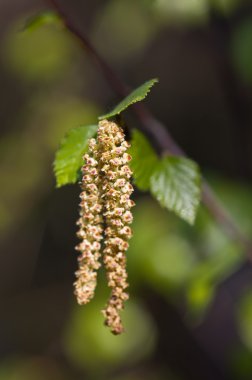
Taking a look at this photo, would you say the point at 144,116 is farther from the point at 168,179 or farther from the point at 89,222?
the point at 89,222

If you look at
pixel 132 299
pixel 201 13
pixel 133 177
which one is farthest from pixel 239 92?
pixel 133 177

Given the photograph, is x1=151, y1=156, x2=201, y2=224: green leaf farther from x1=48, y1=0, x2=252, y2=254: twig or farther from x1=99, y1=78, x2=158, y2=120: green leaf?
x1=99, y1=78, x2=158, y2=120: green leaf

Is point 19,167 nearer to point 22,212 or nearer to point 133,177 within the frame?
point 22,212

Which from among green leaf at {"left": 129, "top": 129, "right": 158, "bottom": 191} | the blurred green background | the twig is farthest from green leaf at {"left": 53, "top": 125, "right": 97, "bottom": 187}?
the blurred green background

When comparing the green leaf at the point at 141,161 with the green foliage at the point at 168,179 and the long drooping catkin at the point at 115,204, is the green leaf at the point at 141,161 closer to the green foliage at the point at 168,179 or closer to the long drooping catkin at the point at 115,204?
the green foliage at the point at 168,179

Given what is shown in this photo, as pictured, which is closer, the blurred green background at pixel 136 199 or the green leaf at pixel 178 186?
the green leaf at pixel 178 186

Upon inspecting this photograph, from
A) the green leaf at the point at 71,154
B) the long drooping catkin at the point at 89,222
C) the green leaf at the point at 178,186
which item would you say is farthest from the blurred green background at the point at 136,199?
the long drooping catkin at the point at 89,222
